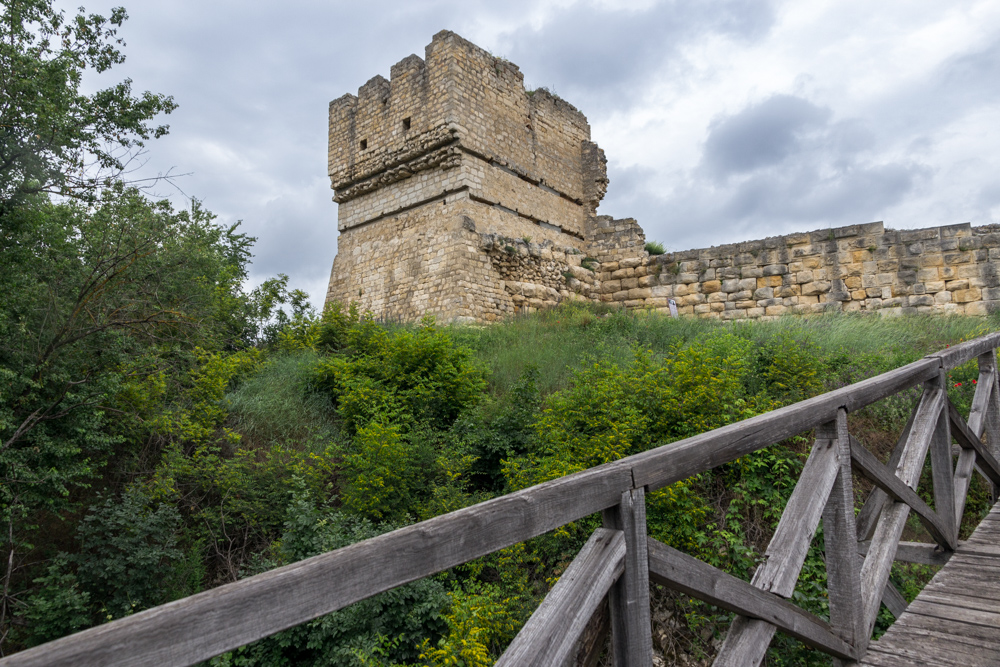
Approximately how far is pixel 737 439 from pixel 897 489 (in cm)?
144

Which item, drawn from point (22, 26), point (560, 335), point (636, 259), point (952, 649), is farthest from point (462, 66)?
point (952, 649)

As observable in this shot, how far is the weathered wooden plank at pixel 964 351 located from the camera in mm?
3584

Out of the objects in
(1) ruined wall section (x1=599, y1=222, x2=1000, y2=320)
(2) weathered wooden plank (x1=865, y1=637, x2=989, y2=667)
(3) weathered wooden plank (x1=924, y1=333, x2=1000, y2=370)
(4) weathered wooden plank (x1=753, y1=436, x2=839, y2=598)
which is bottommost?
(2) weathered wooden plank (x1=865, y1=637, x2=989, y2=667)

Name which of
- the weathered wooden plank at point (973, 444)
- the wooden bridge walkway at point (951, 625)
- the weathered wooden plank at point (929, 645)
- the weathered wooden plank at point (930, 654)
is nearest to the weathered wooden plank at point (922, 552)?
the wooden bridge walkway at point (951, 625)

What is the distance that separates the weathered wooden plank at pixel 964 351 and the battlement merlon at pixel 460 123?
33.9ft

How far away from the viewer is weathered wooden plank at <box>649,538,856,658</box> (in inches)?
62.7

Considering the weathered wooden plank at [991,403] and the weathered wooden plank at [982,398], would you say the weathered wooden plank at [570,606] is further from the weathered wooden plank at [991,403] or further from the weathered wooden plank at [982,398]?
the weathered wooden plank at [991,403]

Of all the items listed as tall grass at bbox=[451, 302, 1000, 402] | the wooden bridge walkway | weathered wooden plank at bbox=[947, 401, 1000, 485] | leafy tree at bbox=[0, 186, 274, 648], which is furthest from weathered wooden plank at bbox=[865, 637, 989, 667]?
leafy tree at bbox=[0, 186, 274, 648]

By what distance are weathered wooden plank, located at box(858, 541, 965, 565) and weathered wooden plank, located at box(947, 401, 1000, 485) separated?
72cm

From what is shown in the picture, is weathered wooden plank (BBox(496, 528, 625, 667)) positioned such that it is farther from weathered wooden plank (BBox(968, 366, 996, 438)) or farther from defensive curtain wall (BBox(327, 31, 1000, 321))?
defensive curtain wall (BBox(327, 31, 1000, 321))

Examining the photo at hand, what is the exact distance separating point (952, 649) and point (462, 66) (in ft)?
43.3

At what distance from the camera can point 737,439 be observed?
1961 millimetres

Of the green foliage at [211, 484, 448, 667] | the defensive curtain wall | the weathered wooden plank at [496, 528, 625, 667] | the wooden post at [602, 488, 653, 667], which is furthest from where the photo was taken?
the defensive curtain wall

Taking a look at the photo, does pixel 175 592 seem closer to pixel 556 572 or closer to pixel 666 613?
pixel 556 572
